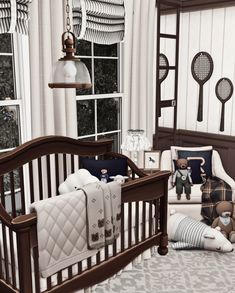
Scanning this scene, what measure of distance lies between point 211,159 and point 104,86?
1.45m

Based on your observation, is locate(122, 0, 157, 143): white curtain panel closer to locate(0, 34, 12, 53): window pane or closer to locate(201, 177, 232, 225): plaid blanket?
locate(201, 177, 232, 225): plaid blanket

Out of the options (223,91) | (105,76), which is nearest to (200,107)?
(223,91)

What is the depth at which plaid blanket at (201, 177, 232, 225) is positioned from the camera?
12.4 feet

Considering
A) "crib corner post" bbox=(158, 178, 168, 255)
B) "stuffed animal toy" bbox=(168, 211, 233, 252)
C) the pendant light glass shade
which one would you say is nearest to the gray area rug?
"stuffed animal toy" bbox=(168, 211, 233, 252)

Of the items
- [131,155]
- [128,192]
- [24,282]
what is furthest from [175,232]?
[24,282]

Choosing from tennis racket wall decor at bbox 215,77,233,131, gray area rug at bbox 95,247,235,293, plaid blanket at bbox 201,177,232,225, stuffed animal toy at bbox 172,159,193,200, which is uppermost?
tennis racket wall decor at bbox 215,77,233,131

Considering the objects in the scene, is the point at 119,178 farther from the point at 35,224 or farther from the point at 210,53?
the point at 210,53

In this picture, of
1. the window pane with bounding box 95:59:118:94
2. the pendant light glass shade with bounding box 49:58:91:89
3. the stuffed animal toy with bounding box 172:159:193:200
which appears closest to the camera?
the pendant light glass shade with bounding box 49:58:91:89

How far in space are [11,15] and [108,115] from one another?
168cm

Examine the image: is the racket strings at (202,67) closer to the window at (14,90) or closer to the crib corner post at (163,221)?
the window at (14,90)

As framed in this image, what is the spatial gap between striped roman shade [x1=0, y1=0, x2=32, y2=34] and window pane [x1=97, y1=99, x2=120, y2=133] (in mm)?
1398

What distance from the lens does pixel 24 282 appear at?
179 centimetres

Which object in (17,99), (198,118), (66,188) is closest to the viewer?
(66,188)

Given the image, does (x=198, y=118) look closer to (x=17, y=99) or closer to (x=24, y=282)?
(x=17, y=99)
